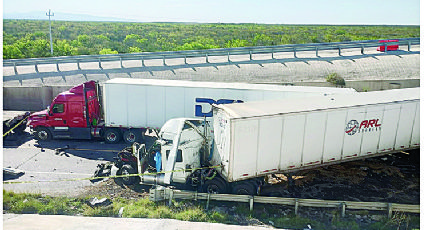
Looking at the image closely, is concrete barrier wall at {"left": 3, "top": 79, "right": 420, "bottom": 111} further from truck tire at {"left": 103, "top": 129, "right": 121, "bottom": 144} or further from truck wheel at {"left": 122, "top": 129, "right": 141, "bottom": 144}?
Result: truck wheel at {"left": 122, "top": 129, "right": 141, "bottom": 144}

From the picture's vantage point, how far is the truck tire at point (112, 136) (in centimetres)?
1839

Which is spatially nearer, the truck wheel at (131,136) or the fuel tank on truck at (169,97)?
the fuel tank on truck at (169,97)

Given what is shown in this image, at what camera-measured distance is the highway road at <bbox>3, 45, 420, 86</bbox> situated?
80.9ft

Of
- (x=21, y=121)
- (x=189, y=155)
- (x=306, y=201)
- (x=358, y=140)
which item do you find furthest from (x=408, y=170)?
(x=21, y=121)

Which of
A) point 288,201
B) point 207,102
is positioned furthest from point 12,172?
point 288,201

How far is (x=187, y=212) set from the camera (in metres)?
11.5

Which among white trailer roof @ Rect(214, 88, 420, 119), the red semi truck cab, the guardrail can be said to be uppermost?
white trailer roof @ Rect(214, 88, 420, 119)

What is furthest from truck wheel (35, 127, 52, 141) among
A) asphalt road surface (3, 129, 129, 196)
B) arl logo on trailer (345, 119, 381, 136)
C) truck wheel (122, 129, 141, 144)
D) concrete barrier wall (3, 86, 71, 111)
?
arl logo on trailer (345, 119, 381, 136)

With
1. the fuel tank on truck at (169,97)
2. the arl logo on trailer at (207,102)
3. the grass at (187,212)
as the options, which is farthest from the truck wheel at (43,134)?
the arl logo on trailer at (207,102)

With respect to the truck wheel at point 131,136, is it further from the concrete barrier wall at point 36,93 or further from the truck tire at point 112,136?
the concrete barrier wall at point 36,93

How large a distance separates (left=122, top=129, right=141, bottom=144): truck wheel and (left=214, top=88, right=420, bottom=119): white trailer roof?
705cm

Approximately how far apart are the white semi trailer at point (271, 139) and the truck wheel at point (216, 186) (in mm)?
26

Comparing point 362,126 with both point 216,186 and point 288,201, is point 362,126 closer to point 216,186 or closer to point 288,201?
point 288,201

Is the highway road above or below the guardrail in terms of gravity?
above
